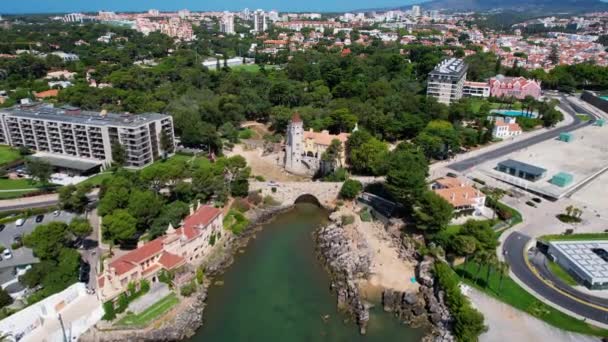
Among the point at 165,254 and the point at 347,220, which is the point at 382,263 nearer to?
the point at 347,220

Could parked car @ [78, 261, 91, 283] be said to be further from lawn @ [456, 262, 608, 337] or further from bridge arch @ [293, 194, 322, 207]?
lawn @ [456, 262, 608, 337]

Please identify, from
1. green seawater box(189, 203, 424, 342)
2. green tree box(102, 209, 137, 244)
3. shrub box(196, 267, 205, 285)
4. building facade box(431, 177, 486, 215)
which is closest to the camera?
green seawater box(189, 203, 424, 342)

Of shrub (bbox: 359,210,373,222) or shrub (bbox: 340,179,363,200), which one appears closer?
shrub (bbox: 359,210,373,222)

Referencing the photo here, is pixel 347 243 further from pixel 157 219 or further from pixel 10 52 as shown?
pixel 10 52

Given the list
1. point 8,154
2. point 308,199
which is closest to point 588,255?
point 308,199

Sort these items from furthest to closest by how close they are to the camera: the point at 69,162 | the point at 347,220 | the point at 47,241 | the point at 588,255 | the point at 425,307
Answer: the point at 69,162 < the point at 347,220 < the point at 588,255 < the point at 47,241 < the point at 425,307

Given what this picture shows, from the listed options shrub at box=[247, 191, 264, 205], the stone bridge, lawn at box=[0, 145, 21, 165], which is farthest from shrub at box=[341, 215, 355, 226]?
lawn at box=[0, 145, 21, 165]
